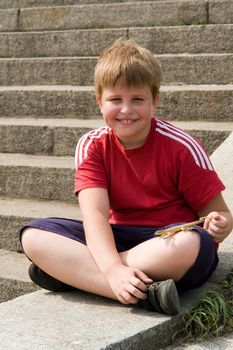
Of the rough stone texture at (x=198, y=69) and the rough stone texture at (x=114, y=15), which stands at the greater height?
the rough stone texture at (x=114, y=15)

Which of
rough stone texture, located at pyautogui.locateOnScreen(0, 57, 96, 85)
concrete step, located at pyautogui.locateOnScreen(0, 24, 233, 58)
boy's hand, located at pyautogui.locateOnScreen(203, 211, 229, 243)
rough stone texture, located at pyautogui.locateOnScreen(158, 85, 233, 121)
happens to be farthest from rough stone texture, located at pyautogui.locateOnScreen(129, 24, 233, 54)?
boy's hand, located at pyautogui.locateOnScreen(203, 211, 229, 243)

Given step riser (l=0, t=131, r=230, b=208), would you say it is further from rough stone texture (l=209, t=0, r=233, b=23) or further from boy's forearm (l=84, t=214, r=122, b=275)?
rough stone texture (l=209, t=0, r=233, b=23)

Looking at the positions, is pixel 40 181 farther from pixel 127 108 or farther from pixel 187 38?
pixel 187 38

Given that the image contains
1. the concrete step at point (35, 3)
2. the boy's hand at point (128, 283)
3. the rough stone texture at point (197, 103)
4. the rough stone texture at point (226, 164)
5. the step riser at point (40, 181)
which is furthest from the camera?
the concrete step at point (35, 3)

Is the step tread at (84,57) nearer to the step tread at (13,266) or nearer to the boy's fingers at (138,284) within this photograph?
the step tread at (13,266)

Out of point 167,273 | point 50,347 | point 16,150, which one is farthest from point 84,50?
point 50,347

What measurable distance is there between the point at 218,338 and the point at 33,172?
2.19 m

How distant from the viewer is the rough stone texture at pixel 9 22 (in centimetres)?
658

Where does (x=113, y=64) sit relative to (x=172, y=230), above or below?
above

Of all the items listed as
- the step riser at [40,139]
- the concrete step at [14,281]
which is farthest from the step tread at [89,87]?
the concrete step at [14,281]

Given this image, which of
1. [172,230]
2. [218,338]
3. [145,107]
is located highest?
[145,107]

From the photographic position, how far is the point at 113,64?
8.13 ft

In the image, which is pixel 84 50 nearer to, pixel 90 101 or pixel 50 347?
pixel 90 101

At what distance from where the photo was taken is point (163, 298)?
2.15 metres
